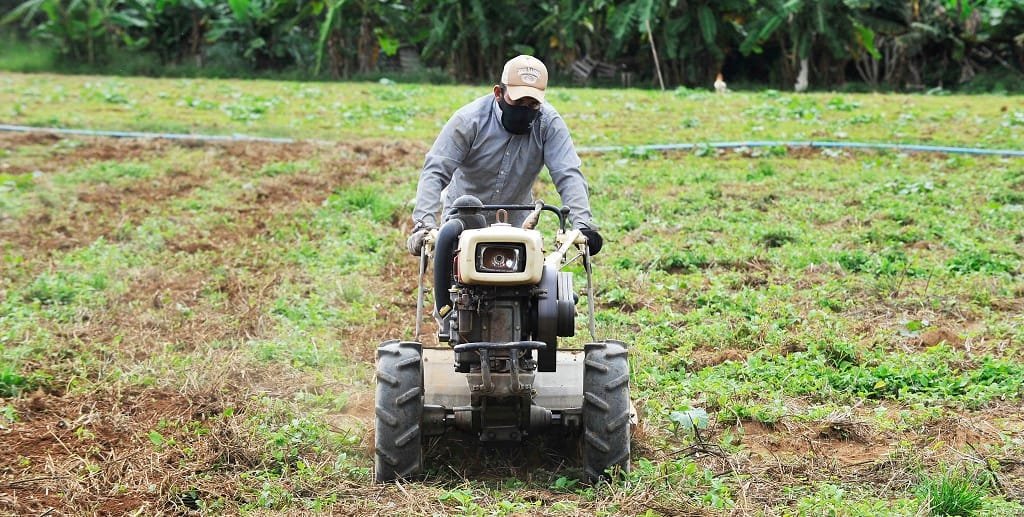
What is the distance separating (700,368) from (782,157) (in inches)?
314

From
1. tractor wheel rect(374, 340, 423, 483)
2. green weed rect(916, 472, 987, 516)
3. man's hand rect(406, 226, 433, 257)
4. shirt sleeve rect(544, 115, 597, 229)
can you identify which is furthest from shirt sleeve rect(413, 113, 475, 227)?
green weed rect(916, 472, 987, 516)

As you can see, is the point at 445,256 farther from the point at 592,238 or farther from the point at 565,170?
the point at 565,170

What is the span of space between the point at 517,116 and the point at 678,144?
10.1 metres

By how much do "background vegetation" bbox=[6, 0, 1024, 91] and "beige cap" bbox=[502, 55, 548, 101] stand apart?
20.0 meters

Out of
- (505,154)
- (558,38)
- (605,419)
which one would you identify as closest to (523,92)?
(505,154)

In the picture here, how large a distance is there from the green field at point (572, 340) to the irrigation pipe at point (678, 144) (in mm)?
348

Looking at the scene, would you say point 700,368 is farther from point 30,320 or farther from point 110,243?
point 110,243

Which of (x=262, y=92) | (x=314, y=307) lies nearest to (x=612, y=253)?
(x=314, y=307)

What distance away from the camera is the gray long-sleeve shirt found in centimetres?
593

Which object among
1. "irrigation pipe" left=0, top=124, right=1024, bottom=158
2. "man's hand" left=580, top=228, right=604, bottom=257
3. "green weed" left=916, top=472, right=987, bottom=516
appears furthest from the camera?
"irrigation pipe" left=0, top=124, right=1024, bottom=158

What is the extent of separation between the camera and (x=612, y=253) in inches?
403

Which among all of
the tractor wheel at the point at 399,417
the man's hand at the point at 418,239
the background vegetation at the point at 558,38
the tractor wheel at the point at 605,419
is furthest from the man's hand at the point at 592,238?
the background vegetation at the point at 558,38

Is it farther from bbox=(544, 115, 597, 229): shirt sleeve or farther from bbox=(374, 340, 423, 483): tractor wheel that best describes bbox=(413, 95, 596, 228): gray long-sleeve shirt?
bbox=(374, 340, 423, 483): tractor wheel

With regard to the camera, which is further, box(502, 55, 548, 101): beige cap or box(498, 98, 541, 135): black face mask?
box(498, 98, 541, 135): black face mask
